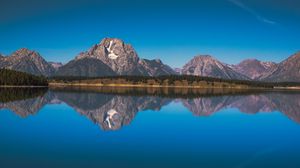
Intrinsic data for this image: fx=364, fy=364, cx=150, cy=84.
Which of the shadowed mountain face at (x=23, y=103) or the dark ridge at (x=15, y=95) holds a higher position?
the dark ridge at (x=15, y=95)

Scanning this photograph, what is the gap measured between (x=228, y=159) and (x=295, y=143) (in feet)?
36.6

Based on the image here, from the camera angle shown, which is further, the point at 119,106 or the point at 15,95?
the point at 15,95

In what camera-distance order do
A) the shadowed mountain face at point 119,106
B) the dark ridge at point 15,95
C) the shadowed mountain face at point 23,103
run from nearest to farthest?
1. the shadowed mountain face at point 119,106
2. the shadowed mountain face at point 23,103
3. the dark ridge at point 15,95

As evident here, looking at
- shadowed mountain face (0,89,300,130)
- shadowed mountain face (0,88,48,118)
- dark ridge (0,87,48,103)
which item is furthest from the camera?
dark ridge (0,87,48,103)

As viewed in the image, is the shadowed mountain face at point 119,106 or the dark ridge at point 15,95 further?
the dark ridge at point 15,95

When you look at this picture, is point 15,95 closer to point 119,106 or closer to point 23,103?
point 23,103

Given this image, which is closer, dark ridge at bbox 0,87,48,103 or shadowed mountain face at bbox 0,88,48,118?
shadowed mountain face at bbox 0,88,48,118

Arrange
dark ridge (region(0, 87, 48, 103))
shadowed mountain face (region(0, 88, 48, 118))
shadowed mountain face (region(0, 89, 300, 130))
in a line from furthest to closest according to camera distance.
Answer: dark ridge (region(0, 87, 48, 103))
shadowed mountain face (region(0, 88, 48, 118))
shadowed mountain face (region(0, 89, 300, 130))

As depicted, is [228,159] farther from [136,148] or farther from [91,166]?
[91,166]

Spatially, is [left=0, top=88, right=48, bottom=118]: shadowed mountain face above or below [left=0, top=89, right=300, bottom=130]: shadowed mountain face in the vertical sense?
above

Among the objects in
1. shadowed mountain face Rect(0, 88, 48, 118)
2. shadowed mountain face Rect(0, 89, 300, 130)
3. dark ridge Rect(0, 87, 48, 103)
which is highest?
dark ridge Rect(0, 87, 48, 103)

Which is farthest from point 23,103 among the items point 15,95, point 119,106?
point 15,95

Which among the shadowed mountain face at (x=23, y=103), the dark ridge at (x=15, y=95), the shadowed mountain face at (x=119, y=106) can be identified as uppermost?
the dark ridge at (x=15, y=95)

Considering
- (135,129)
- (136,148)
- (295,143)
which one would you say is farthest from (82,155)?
(295,143)
